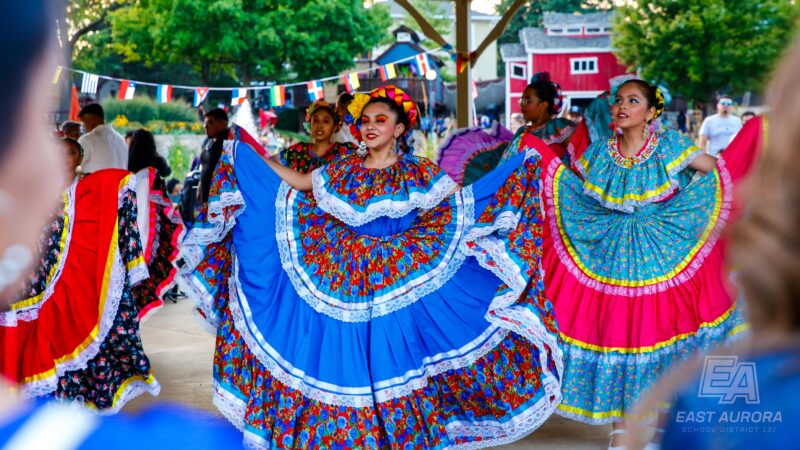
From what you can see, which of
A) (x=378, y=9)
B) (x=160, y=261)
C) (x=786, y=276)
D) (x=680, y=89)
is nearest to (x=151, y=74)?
(x=378, y=9)

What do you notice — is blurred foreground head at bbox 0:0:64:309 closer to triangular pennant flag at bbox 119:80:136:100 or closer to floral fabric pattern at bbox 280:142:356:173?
floral fabric pattern at bbox 280:142:356:173

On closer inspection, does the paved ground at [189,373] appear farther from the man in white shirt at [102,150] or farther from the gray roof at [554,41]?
the gray roof at [554,41]

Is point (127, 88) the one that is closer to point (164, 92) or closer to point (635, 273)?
point (164, 92)

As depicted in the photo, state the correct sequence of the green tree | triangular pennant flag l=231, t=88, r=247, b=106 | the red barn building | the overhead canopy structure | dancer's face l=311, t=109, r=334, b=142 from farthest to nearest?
the red barn building, the green tree, triangular pennant flag l=231, t=88, r=247, b=106, the overhead canopy structure, dancer's face l=311, t=109, r=334, b=142

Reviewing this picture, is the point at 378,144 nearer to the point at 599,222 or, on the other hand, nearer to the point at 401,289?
the point at 401,289

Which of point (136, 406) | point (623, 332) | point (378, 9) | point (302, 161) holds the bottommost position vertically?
point (136, 406)

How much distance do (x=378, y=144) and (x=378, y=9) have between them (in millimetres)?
28630

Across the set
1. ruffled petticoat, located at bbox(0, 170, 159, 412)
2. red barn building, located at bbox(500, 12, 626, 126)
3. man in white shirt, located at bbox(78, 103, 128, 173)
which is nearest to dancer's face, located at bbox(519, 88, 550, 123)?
ruffled petticoat, located at bbox(0, 170, 159, 412)

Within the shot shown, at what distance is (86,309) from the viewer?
4699mm

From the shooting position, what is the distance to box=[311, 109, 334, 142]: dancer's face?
5.88 meters

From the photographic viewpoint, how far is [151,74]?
39594 millimetres

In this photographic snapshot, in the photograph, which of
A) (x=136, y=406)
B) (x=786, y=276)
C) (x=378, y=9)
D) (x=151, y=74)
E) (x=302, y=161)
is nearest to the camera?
(x=786, y=276)

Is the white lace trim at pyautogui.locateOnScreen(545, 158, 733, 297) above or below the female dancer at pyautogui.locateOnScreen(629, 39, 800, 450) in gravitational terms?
below

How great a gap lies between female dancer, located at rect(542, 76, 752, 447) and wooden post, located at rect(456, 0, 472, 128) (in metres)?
3.74
